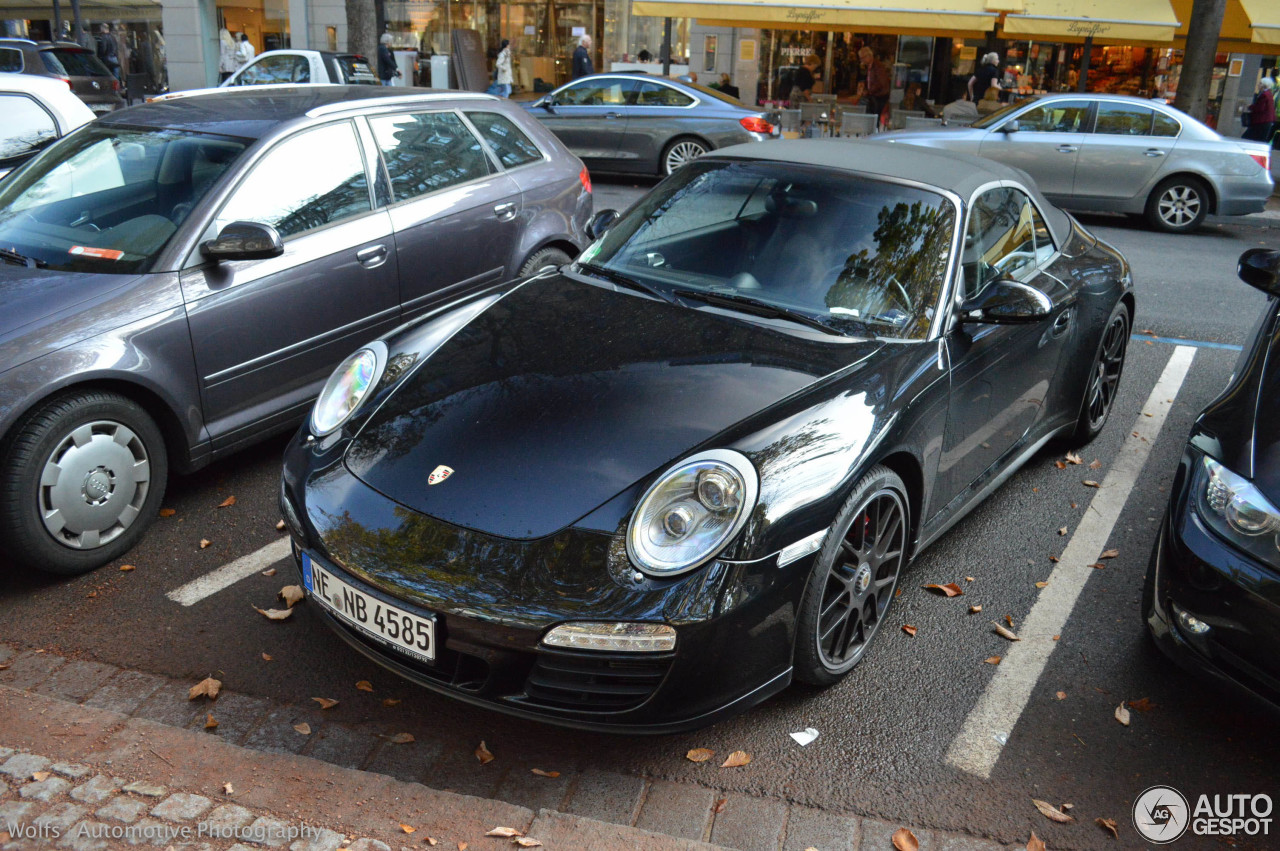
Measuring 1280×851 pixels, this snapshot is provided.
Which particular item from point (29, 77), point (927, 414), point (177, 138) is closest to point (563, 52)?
point (29, 77)

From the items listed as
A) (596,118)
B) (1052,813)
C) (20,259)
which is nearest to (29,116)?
(20,259)

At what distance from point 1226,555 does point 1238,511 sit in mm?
157

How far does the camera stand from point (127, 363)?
3.92 metres

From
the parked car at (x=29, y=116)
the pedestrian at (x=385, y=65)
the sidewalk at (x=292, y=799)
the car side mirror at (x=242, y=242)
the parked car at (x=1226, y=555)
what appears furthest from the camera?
the pedestrian at (x=385, y=65)

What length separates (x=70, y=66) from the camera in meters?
16.8

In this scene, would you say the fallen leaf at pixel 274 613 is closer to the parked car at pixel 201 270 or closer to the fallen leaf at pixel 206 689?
the fallen leaf at pixel 206 689

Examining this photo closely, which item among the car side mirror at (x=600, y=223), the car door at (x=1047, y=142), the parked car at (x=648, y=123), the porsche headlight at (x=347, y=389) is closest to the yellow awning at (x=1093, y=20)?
the car door at (x=1047, y=142)

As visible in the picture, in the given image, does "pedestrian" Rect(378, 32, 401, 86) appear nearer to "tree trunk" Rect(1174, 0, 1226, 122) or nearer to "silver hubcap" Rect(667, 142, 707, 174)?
"silver hubcap" Rect(667, 142, 707, 174)

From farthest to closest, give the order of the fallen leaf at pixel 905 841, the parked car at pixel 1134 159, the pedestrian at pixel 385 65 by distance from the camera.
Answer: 1. the pedestrian at pixel 385 65
2. the parked car at pixel 1134 159
3. the fallen leaf at pixel 905 841

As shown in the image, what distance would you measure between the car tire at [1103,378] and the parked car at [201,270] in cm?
303

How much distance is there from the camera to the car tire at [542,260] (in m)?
6.01

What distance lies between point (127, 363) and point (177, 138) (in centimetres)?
135

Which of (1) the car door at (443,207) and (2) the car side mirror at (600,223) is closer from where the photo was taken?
(2) the car side mirror at (600,223)

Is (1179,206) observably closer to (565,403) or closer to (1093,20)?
(1093,20)
